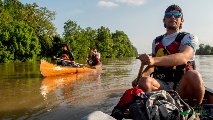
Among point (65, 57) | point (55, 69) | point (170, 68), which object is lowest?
point (55, 69)

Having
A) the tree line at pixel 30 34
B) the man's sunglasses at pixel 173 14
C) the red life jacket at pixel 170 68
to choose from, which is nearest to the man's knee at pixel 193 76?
the red life jacket at pixel 170 68

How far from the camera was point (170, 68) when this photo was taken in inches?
207

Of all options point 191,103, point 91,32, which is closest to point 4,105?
point 191,103

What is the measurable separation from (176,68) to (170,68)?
0.33 ft

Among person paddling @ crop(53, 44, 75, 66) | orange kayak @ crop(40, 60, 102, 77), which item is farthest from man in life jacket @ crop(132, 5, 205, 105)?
person paddling @ crop(53, 44, 75, 66)

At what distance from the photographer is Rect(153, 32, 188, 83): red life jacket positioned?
5227mm

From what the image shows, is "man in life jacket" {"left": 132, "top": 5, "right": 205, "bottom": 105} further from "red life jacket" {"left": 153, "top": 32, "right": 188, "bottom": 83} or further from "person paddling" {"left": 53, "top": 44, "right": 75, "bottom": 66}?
"person paddling" {"left": 53, "top": 44, "right": 75, "bottom": 66}

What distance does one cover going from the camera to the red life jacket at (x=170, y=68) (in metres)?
5.23

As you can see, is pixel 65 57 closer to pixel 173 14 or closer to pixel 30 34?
pixel 173 14

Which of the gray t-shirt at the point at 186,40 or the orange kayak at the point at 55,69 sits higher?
the gray t-shirt at the point at 186,40

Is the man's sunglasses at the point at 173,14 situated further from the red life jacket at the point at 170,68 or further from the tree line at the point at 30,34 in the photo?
the tree line at the point at 30,34

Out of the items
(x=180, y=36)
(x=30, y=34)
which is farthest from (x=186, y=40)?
(x=30, y=34)

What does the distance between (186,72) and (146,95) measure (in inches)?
52.2

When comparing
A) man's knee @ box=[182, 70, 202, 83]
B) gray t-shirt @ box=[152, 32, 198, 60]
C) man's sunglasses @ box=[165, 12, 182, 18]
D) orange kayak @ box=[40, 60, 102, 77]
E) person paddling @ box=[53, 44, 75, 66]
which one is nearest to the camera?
man's knee @ box=[182, 70, 202, 83]
